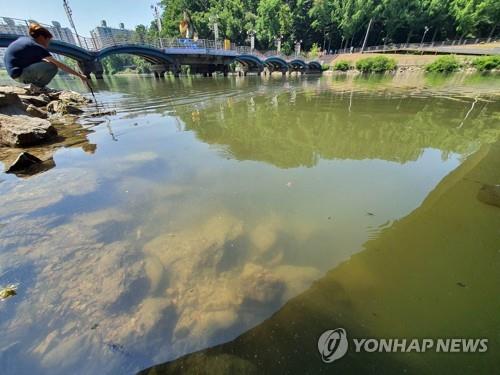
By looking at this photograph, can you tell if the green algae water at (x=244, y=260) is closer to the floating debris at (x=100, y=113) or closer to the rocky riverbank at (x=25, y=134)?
the rocky riverbank at (x=25, y=134)

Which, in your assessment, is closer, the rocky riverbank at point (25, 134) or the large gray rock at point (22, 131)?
the rocky riverbank at point (25, 134)

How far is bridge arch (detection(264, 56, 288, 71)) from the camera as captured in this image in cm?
3679

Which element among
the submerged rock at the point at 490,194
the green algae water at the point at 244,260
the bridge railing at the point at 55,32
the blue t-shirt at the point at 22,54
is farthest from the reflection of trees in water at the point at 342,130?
the bridge railing at the point at 55,32

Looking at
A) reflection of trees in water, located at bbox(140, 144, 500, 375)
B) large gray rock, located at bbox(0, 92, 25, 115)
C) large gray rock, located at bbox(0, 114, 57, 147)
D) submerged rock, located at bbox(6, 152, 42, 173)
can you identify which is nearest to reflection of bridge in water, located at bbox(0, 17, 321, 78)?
large gray rock, located at bbox(0, 92, 25, 115)

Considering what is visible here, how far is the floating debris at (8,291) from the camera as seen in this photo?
1.57m

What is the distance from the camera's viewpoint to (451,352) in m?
1.35

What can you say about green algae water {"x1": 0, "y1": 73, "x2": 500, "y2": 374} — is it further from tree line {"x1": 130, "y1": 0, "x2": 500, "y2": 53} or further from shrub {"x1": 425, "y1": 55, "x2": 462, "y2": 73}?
tree line {"x1": 130, "y1": 0, "x2": 500, "y2": 53}

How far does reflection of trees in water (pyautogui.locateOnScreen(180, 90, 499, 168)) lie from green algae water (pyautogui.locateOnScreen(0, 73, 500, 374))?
167 millimetres

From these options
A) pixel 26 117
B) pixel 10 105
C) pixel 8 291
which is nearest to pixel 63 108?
pixel 10 105

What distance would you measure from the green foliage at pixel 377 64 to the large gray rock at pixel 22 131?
135 ft

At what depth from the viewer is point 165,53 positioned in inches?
1037

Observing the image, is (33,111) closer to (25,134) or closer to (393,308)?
(25,134)

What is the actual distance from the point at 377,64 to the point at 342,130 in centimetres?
3750

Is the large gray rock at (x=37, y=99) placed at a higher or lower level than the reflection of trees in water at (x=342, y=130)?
higher
